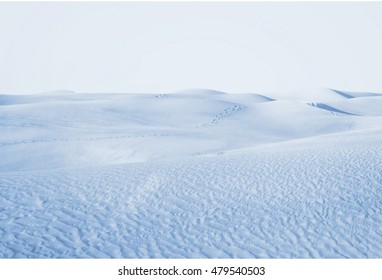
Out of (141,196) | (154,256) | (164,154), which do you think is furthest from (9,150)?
(154,256)

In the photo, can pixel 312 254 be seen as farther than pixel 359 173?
No

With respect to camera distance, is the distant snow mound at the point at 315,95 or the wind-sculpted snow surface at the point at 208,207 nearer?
the wind-sculpted snow surface at the point at 208,207

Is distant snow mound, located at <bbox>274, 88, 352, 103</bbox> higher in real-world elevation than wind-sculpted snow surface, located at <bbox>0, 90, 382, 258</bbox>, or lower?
higher

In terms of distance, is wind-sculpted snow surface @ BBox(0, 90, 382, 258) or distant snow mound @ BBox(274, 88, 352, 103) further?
distant snow mound @ BBox(274, 88, 352, 103)

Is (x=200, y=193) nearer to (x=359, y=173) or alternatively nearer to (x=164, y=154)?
(x=359, y=173)

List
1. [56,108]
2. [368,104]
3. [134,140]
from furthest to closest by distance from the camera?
[368,104]
[56,108]
[134,140]

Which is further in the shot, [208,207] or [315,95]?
[315,95]

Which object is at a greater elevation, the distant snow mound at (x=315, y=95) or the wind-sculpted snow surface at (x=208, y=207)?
the distant snow mound at (x=315, y=95)

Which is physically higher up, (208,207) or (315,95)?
(315,95)

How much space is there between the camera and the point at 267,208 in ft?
22.1

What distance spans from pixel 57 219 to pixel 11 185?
212 cm

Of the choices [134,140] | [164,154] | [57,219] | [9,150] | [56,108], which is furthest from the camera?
[56,108]

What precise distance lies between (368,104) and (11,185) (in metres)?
Answer: 49.2

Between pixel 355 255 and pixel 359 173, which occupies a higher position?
pixel 359 173
